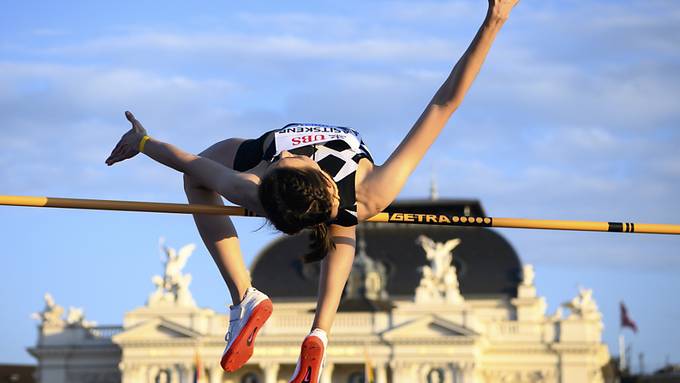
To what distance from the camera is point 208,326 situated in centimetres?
9031

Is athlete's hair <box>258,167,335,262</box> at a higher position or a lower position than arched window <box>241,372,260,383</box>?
lower

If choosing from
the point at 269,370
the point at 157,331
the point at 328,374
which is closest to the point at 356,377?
the point at 328,374

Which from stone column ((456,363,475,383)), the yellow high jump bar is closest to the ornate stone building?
stone column ((456,363,475,383))

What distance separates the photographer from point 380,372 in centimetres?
8838

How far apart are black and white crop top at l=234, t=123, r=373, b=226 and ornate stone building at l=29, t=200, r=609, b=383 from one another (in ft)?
259

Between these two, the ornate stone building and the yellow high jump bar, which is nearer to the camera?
the yellow high jump bar

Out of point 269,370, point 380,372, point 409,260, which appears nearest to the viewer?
point 380,372

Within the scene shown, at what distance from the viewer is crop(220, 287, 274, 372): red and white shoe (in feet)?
28.1

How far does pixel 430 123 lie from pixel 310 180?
2.18 feet

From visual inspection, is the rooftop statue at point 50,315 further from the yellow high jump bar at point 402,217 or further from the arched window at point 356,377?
the yellow high jump bar at point 402,217

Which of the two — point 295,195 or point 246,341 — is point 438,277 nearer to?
point 246,341

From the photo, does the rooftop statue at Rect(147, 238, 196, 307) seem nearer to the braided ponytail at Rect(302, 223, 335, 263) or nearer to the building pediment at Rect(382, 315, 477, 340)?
the building pediment at Rect(382, 315, 477, 340)

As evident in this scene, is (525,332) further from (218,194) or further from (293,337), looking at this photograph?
(218,194)

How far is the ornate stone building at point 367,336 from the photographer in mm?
88000
